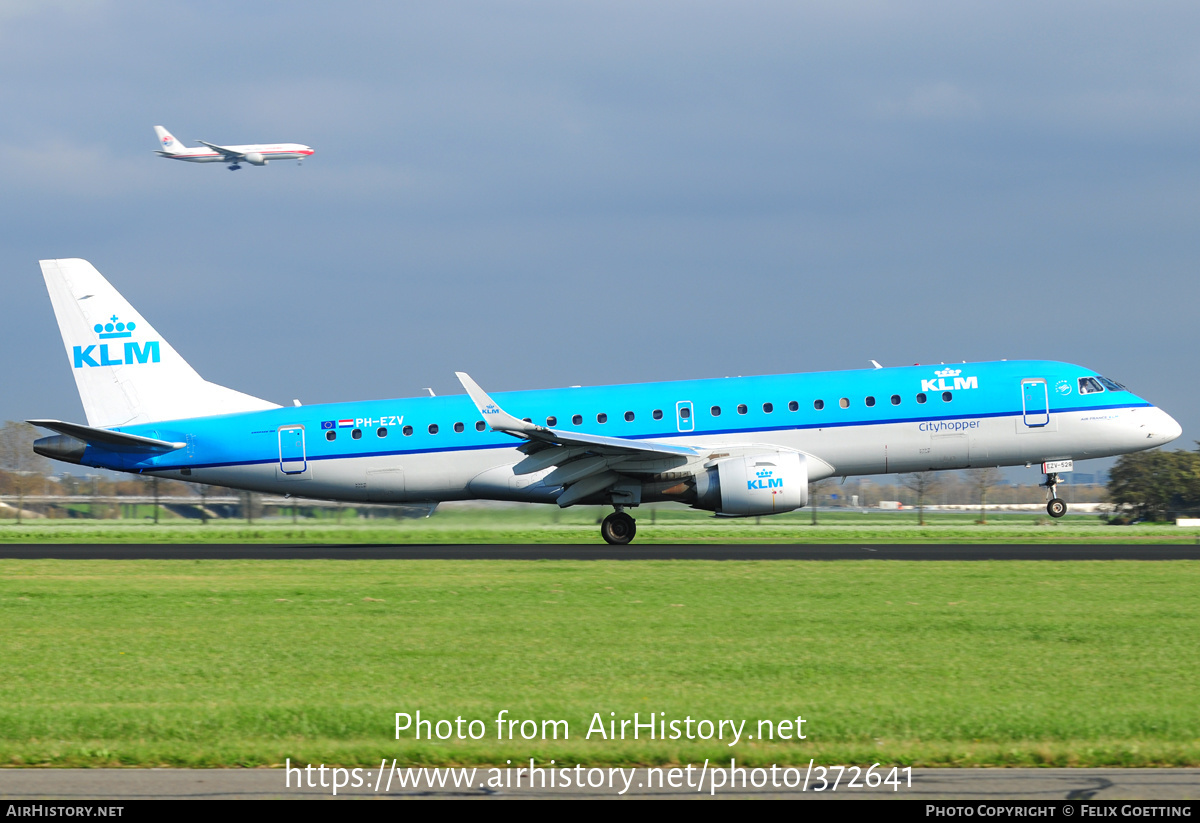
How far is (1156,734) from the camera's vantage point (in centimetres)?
810

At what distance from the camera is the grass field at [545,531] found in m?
32.9

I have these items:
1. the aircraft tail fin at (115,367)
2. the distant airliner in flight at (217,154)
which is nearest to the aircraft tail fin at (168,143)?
the distant airliner in flight at (217,154)

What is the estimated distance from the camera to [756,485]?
28500mm

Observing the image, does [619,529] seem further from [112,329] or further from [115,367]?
[112,329]

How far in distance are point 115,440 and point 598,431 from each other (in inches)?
493

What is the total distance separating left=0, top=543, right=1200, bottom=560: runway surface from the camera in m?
25.2

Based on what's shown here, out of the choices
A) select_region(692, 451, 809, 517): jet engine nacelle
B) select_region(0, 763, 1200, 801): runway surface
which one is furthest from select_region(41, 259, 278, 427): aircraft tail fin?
select_region(0, 763, 1200, 801): runway surface

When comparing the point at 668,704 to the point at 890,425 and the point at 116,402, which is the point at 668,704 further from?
the point at 116,402

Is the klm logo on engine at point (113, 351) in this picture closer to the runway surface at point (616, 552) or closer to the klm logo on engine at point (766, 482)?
the runway surface at point (616, 552)

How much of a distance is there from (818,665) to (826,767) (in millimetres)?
3924

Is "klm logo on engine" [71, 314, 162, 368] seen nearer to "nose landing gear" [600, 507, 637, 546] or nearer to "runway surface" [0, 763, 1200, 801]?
"nose landing gear" [600, 507, 637, 546]

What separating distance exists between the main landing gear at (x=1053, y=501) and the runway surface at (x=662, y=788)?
25293mm

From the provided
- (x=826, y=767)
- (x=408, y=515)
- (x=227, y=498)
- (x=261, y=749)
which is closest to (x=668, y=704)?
(x=826, y=767)

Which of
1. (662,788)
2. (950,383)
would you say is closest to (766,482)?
(950,383)
